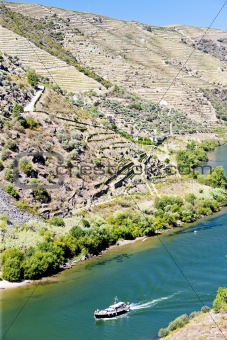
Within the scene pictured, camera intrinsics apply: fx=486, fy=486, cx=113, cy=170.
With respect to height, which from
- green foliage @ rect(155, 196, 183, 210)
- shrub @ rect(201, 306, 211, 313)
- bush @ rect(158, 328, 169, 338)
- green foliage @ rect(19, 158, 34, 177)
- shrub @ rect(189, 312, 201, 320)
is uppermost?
green foliage @ rect(19, 158, 34, 177)

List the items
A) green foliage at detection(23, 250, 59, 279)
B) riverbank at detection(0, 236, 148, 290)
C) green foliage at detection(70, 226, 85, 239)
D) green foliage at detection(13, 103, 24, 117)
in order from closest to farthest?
riverbank at detection(0, 236, 148, 290), green foliage at detection(23, 250, 59, 279), green foliage at detection(70, 226, 85, 239), green foliage at detection(13, 103, 24, 117)

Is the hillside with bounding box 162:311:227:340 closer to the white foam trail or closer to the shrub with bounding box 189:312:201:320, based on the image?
the shrub with bounding box 189:312:201:320

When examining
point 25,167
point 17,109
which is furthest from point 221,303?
point 17,109

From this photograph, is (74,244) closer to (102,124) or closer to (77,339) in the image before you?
(77,339)

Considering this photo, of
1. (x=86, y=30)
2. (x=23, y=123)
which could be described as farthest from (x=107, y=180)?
(x=86, y=30)

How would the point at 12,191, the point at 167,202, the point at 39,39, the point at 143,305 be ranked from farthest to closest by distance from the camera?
1. the point at 39,39
2. the point at 167,202
3. the point at 12,191
4. the point at 143,305

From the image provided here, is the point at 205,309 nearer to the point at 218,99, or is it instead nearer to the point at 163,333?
the point at 163,333

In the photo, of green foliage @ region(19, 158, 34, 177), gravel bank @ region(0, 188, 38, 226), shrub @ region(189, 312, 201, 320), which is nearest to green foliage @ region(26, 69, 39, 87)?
green foliage @ region(19, 158, 34, 177)
